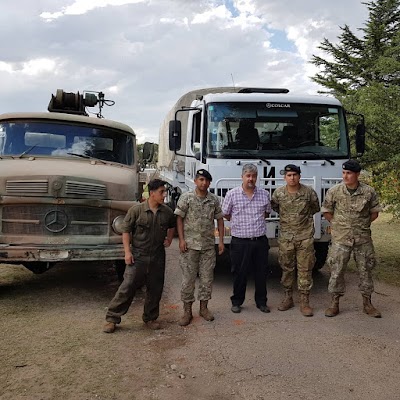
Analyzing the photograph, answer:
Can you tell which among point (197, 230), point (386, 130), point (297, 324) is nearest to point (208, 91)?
point (386, 130)

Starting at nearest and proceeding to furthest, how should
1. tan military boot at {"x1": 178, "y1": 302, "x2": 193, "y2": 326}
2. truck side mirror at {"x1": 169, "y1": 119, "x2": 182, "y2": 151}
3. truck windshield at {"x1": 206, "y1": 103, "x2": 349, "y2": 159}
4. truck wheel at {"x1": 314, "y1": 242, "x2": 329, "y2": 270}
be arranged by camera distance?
tan military boot at {"x1": 178, "y1": 302, "x2": 193, "y2": 326}
truck windshield at {"x1": 206, "y1": 103, "x2": 349, "y2": 159}
truck side mirror at {"x1": 169, "y1": 119, "x2": 182, "y2": 151}
truck wheel at {"x1": 314, "y1": 242, "x2": 329, "y2": 270}

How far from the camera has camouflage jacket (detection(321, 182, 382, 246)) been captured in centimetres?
510

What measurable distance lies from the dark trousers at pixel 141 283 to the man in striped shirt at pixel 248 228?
1006mm

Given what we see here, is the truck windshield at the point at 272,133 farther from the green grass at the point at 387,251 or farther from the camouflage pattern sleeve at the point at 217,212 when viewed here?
the green grass at the point at 387,251

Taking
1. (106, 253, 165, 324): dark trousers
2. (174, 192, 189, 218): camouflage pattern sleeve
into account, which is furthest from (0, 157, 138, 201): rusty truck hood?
(106, 253, 165, 324): dark trousers

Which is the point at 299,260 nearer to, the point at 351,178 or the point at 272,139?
the point at 351,178

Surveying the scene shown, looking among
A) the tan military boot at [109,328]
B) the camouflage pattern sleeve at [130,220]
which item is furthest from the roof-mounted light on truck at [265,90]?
the tan military boot at [109,328]

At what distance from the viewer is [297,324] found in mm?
4957

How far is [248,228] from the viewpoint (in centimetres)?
532

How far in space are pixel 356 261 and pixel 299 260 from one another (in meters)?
0.64

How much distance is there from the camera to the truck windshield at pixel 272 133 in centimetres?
628

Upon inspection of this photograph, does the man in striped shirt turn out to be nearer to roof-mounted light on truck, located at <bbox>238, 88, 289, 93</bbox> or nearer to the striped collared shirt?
the striped collared shirt

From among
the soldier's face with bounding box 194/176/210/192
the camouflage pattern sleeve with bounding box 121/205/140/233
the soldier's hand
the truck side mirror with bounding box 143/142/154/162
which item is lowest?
the soldier's hand

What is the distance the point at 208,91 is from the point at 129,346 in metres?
6.03
